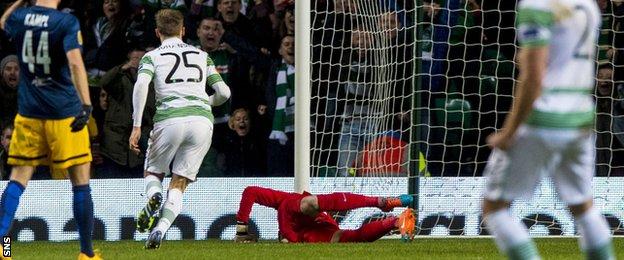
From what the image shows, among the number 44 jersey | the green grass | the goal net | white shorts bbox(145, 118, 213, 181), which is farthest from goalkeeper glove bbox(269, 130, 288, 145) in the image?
the number 44 jersey

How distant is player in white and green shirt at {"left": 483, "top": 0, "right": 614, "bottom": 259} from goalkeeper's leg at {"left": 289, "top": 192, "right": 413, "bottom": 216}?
564cm

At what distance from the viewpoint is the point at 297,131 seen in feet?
41.9

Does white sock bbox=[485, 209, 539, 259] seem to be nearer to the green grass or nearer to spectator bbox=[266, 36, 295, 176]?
the green grass

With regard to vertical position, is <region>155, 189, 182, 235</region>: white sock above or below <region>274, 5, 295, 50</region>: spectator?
below

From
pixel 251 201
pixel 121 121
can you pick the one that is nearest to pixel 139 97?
pixel 251 201

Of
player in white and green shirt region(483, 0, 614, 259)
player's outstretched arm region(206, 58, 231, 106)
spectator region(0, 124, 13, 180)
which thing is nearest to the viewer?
player in white and green shirt region(483, 0, 614, 259)

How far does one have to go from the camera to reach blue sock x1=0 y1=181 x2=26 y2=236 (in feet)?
30.1

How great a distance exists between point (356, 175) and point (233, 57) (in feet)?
7.09

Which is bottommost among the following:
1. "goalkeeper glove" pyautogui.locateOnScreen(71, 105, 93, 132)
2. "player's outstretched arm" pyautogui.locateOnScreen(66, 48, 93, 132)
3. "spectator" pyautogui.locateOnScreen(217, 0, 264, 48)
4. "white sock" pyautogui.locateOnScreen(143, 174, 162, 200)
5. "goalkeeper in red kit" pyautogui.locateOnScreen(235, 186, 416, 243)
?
"goalkeeper in red kit" pyautogui.locateOnScreen(235, 186, 416, 243)

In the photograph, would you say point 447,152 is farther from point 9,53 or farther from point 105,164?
point 9,53

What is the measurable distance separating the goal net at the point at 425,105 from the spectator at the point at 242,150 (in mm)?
856

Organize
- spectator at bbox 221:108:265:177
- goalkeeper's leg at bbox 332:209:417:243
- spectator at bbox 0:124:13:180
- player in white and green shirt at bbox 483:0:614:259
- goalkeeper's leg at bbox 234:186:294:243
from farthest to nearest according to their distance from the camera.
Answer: spectator at bbox 221:108:265:177 < spectator at bbox 0:124:13:180 < goalkeeper's leg at bbox 234:186:294:243 < goalkeeper's leg at bbox 332:209:417:243 < player in white and green shirt at bbox 483:0:614:259

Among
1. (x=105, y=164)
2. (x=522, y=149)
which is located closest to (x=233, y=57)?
(x=105, y=164)

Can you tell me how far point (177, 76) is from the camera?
1158 cm
